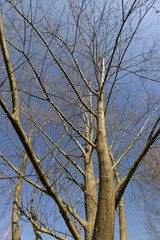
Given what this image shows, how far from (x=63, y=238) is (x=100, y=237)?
671 millimetres

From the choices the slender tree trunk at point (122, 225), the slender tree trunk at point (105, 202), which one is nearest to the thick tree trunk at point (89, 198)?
the slender tree trunk at point (105, 202)

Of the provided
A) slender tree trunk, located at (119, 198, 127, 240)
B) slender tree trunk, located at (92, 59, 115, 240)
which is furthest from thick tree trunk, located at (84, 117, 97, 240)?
slender tree trunk, located at (119, 198, 127, 240)

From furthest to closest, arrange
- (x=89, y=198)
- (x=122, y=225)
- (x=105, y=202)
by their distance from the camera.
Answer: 1. (x=122, y=225)
2. (x=89, y=198)
3. (x=105, y=202)

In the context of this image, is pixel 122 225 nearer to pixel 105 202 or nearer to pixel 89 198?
pixel 89 198

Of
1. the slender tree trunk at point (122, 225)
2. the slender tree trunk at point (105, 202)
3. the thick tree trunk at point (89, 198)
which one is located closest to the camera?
the slender tree trunk at point (105, 202)

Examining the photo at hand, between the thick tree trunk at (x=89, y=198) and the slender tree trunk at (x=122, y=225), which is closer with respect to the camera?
the thick tree trunk at (x=89, y=198)

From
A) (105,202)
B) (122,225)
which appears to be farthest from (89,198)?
(122,225)

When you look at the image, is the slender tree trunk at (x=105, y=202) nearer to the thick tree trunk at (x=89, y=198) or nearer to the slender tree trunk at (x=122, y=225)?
the thick tree trunk at (x=89, y=198)

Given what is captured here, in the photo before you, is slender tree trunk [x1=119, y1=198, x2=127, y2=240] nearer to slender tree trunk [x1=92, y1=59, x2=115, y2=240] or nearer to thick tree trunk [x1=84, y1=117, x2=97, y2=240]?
thick tree trunk [x1=84, y1=117, x2=97, y2=240]

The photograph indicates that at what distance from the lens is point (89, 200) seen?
178 cm

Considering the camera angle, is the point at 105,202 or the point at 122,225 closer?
the point at 105,202

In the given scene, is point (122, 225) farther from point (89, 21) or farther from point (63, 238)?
point (89, 21)

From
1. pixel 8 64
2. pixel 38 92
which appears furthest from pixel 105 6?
pixel 38 92

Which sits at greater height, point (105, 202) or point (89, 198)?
point (89, 198)
